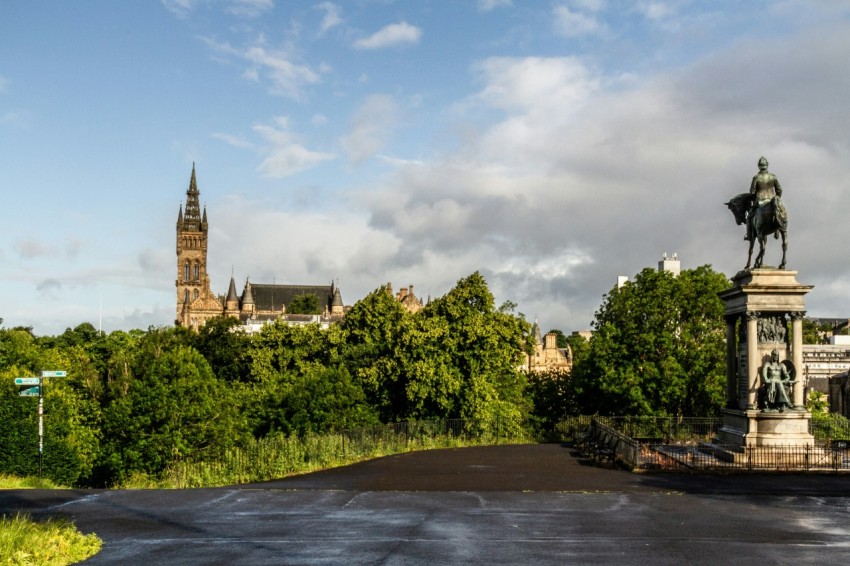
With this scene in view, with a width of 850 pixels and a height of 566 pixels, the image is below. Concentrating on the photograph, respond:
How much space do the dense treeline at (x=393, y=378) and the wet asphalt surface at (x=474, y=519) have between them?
1911 cm

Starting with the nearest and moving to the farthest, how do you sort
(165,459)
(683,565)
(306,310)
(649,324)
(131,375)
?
(683,565)
(165,459)
(131,375)
(649,324)
(306,310)

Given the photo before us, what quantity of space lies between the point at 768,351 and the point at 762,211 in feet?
16.3

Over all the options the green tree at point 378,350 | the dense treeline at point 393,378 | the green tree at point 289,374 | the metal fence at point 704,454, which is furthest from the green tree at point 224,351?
the metal fence at point 704,454

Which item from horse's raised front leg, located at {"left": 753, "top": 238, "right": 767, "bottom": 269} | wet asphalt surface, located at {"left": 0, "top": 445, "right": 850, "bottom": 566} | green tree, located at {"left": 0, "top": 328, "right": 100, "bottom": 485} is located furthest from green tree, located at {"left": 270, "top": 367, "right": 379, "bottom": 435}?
horse's raised front leg, located at {"left": 753, "top": 238, "right": 767, "bottom": 269}

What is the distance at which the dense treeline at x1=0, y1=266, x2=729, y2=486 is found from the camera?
41.9 metres

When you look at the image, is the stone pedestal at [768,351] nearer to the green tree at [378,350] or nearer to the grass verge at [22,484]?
the grass verge at [22,484]

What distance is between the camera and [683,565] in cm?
1290

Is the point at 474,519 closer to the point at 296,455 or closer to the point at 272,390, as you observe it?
A: the point at 296,455

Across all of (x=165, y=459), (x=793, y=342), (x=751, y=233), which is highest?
(x=751, y=233)

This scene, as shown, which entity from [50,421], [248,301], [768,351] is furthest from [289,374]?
[248,301]

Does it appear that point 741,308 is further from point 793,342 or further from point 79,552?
point 79,552

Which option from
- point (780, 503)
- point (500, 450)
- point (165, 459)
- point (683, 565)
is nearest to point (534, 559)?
point (683, 565)

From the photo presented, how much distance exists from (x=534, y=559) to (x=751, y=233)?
811 inches

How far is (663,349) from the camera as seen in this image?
48469 mm
